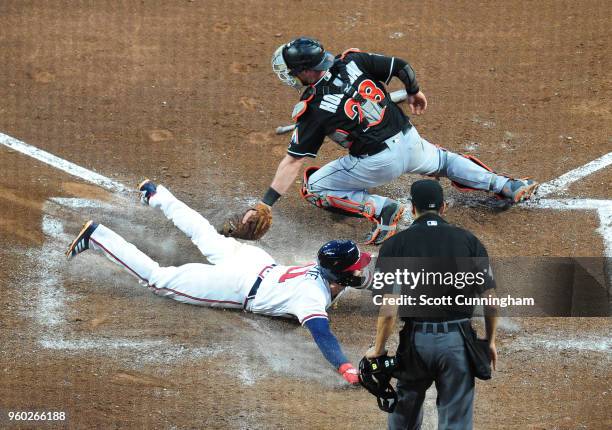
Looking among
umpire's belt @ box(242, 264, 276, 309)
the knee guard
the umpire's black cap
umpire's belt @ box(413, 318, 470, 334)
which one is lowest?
umpire's belt @ box(413, 318, 470, 334)

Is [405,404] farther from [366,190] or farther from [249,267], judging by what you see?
[366,190]

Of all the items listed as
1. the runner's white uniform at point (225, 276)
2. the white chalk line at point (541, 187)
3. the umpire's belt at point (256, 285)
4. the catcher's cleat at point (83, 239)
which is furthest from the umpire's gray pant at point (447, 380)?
the catcher's cleat at point (83, 239)

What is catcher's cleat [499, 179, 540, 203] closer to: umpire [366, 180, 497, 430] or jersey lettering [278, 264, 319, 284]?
jersey lettering [278, 264, 319, 284]

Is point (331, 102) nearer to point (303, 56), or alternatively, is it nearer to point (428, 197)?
point (303, 56)

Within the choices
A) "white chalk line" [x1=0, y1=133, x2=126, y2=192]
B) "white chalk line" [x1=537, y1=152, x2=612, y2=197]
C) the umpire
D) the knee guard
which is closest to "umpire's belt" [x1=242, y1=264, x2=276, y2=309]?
the knee guard

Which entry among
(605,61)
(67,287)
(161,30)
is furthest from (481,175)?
(161,30)

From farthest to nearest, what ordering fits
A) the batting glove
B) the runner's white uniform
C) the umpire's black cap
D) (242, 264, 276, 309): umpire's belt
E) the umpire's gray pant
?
(242, 264, 276, 309): umpire's belt → the runner's white uniform → the batting glove → the umpire's black cap → the umpire's gray pant
